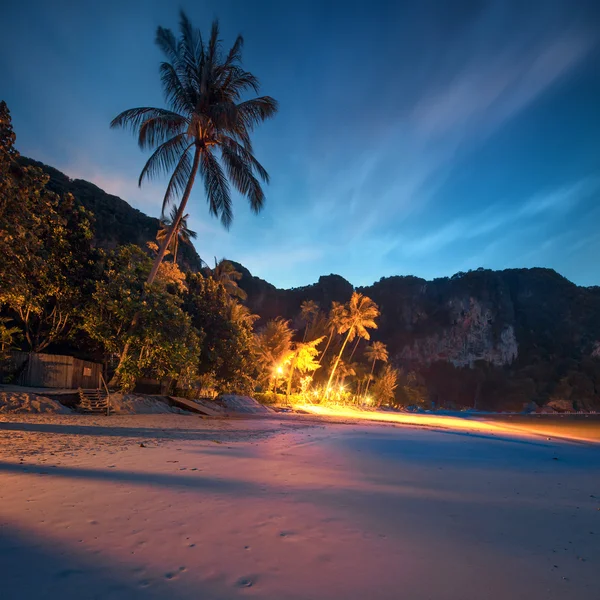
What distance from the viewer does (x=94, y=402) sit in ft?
47.9

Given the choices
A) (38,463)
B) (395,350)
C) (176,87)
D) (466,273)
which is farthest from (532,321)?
(38,463)

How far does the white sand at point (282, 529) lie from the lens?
2.42m

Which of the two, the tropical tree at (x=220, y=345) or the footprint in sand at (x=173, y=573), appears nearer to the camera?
the footprint in sand at (x=173, y=573)

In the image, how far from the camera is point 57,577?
2338 millimetres

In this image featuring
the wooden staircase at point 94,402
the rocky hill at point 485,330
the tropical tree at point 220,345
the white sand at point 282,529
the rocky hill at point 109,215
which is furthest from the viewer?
the rocky hill at point 485,330

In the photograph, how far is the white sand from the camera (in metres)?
2.42

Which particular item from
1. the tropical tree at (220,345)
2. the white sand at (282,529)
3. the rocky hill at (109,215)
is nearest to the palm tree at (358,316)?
Answer: the tropical tree at (220,345)

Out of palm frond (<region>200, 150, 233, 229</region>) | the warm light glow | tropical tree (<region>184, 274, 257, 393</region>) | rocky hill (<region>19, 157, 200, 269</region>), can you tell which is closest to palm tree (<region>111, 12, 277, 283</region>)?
palm frond (<region>200, 150, 233, 229</region>)

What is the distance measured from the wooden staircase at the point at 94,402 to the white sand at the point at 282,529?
26.2 feet

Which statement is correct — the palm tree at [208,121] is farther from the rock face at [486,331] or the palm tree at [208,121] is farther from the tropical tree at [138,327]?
the rock face at [486,331]

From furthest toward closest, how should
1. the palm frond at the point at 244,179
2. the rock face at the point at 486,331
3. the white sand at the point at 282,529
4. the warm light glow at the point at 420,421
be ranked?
the rock face at the point at 486,331
the warm light glow at the point at 420,421
the palm frond at the point at 244,179
the white sand at the point at 282,529

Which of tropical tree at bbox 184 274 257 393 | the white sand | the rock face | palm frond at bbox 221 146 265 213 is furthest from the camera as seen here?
the rock face

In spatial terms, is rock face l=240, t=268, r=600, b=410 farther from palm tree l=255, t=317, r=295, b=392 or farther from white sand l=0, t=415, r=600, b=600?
white sand l=0, t=415, r=600, b=600

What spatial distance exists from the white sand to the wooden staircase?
799 centimetres
